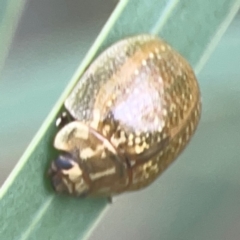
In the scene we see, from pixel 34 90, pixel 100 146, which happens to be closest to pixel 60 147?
pixel 100 146

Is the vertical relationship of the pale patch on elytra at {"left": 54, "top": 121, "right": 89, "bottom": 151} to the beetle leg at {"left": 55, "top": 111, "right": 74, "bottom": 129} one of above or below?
below

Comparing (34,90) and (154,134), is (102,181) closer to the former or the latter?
(154,134)

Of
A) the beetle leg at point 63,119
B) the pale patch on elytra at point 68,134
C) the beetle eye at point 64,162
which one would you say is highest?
the beetle leg at point 63,119

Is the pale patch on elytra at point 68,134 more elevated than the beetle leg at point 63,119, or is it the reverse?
the beetle leg at point 63,119

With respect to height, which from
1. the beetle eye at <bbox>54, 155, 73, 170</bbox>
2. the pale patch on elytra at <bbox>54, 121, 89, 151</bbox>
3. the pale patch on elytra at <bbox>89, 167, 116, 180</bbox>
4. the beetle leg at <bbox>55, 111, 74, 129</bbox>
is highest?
the beetle leg at <bbox>55, 111, 74, 129</bbox>

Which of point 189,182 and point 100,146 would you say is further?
point 189,182
